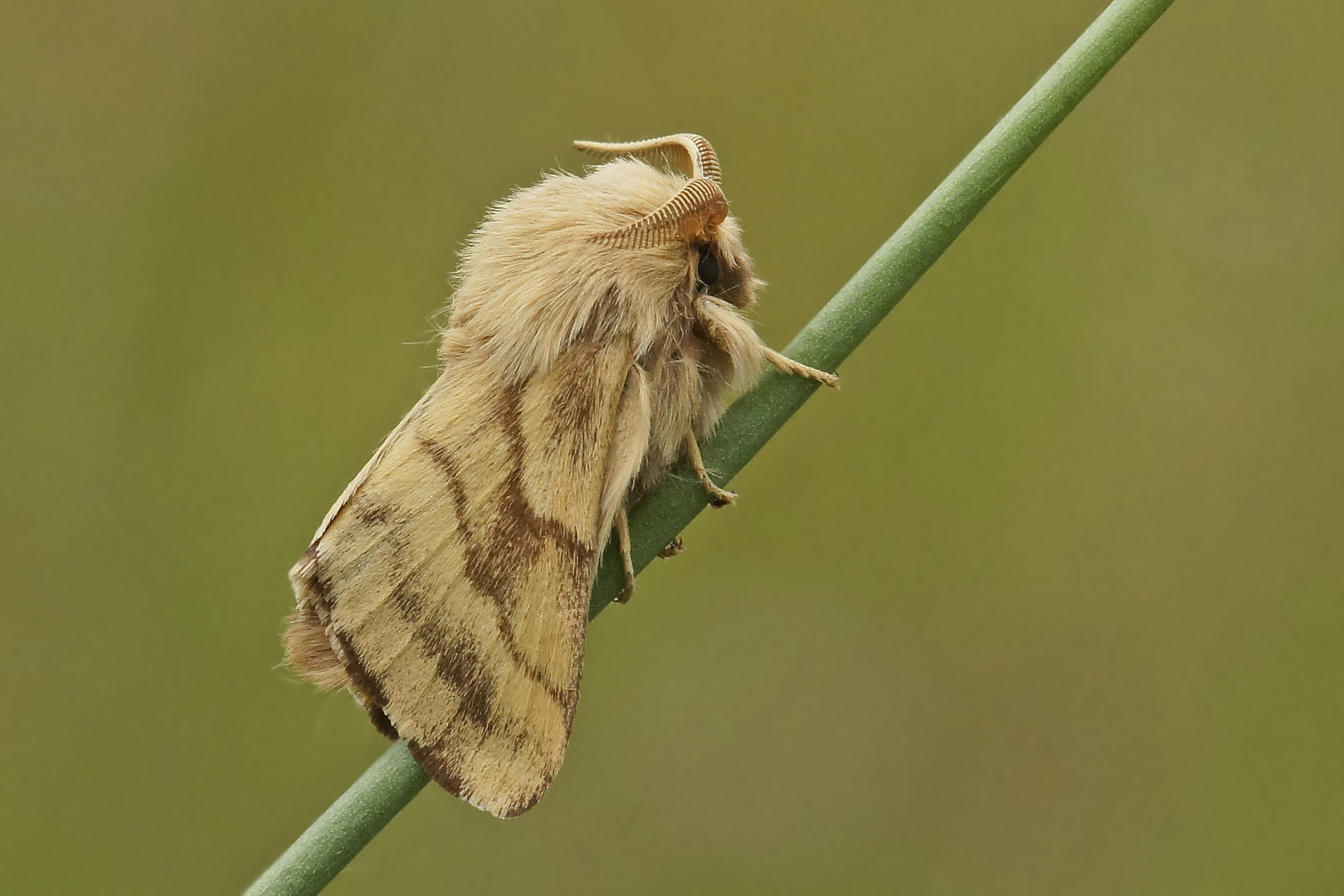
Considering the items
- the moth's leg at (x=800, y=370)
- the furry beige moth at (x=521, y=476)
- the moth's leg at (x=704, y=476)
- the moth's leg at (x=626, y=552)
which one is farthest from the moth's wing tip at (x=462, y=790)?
the moth's leg at (x=800, y=370)

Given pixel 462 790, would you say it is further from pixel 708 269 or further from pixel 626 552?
pixel 708 269

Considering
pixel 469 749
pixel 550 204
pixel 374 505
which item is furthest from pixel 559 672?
pixel 550 204

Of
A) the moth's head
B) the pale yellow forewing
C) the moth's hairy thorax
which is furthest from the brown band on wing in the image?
the moth's head

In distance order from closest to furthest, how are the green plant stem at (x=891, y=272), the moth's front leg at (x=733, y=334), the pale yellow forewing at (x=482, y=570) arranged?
the green plant stem at (x=891, y=272), the pale yellow forewing at (x=482, y=570), the moth's front leg at (x=733, y=334)

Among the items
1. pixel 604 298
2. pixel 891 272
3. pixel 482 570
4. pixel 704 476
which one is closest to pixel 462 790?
pixel 482 570

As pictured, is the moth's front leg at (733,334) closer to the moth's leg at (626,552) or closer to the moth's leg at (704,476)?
the moth's leg at (704,476)

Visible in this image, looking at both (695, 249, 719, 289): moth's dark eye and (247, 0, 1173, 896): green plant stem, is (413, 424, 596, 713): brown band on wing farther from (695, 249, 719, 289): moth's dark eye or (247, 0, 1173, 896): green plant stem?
(695, 249, 719, 289): moth's dark eye

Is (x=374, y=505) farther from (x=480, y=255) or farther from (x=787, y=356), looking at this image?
(x=787, y=356)
